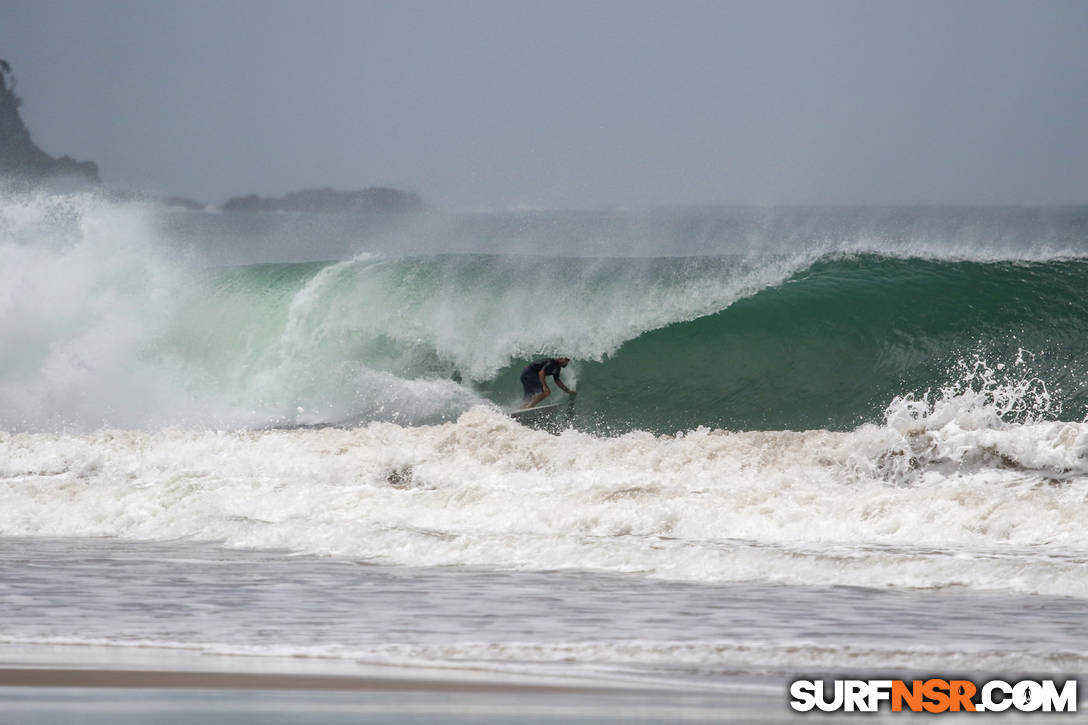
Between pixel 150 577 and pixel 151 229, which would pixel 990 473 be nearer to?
pixel 150 577

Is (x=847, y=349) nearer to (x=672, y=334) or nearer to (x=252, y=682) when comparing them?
(x=672, y=334)

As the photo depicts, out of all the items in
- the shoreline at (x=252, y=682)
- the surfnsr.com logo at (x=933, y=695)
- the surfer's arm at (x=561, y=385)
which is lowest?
the surfnsr.com logo at (x=933, y=695)

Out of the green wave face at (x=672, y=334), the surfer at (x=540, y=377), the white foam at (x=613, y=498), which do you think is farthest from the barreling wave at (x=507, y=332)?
the white foam at (x=613, y=498)

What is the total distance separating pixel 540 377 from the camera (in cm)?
1420

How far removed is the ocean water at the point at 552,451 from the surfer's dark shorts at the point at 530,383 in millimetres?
335

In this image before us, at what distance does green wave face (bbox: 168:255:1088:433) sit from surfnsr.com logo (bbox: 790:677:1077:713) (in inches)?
340

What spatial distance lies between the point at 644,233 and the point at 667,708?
15.8 m

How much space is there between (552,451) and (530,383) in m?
2.88

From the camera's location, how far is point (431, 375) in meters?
15.6

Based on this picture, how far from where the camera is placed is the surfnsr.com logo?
4164 mm

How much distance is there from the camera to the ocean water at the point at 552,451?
5.62 meters

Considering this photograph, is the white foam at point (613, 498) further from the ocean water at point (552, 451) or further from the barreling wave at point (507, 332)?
the barreling wave at point (507, 332)

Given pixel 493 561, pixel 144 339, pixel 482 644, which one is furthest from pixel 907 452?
pixel 144 339

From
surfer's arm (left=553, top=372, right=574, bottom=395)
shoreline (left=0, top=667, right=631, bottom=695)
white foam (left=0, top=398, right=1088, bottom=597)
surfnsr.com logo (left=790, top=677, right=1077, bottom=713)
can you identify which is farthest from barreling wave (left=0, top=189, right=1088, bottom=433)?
shoreline (left=0, top=667, right=631, bottom=695)
